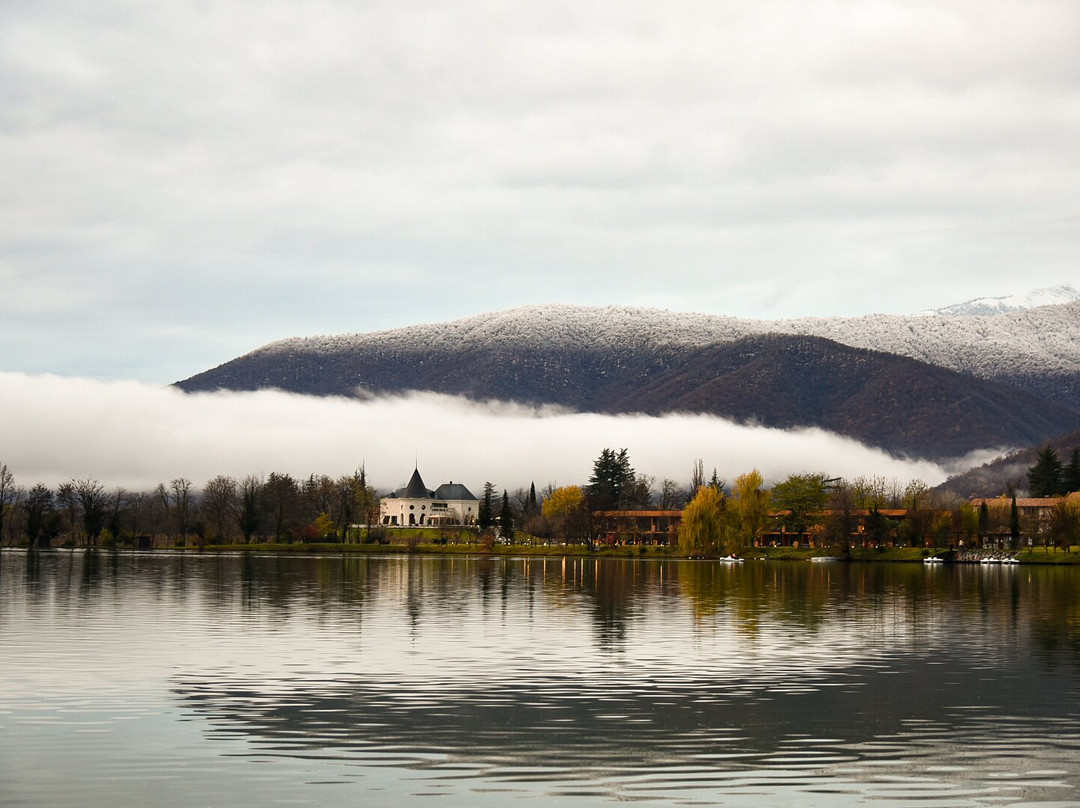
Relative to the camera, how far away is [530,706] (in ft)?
98.4

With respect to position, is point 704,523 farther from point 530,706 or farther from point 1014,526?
point 530,706

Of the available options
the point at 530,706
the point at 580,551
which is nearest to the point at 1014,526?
the point at 580,551

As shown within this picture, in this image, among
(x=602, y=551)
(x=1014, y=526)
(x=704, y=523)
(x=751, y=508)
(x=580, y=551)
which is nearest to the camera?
(x=704, y=523)

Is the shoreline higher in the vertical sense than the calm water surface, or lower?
lower

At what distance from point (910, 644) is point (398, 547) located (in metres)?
149

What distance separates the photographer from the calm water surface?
71.1 feet

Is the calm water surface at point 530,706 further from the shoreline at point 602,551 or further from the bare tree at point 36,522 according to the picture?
the bare tree at point 36,522

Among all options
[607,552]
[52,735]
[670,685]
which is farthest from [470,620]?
[607,552]

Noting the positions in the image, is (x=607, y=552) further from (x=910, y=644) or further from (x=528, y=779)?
(x=528, y=779)

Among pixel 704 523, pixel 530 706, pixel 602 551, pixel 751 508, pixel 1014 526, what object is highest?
pixel 751 508

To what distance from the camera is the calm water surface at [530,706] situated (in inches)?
853

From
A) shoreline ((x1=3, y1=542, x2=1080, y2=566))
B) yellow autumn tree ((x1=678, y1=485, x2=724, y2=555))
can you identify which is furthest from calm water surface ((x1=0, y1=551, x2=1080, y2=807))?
shoreline ((x1=3, y1=542, x2=1080, y2=566))

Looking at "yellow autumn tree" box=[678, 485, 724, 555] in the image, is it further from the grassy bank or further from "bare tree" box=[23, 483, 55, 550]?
"bare tree" box=[23, 483, 55, 550]

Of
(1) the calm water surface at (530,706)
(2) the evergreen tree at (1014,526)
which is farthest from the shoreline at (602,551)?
(1) the calm water surface at (530,706)
